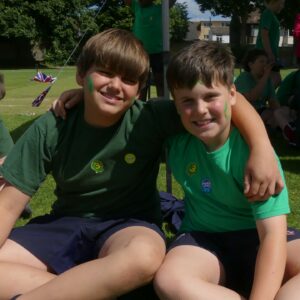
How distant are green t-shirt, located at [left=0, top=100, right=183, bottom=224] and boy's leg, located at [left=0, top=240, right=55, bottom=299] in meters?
0.26

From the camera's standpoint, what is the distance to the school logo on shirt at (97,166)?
6.92 feet

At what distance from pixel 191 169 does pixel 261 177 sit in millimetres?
338

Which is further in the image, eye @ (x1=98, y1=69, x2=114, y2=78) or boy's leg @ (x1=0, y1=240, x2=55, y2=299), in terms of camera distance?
eye @ (x1=98, y1=69, x2=114, y2=78)

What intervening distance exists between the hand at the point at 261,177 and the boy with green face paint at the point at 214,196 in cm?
4

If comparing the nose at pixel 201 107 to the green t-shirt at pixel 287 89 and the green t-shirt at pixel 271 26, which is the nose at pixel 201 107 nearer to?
the green t-shirt at pixel 287 89

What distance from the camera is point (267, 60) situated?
534cm

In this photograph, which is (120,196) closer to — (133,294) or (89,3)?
(133,294)

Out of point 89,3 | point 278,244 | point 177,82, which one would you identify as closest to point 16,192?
point 177,82

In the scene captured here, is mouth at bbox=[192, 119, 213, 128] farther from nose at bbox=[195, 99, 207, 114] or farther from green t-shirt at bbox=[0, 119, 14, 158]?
green t-shirt at bbox=[0, 119, 14, 158]

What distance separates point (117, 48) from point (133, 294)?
3.23 feet

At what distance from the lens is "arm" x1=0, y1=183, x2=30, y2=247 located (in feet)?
6.78

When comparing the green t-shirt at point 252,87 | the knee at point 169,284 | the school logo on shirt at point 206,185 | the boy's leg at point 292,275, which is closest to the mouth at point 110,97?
the school logo on shirt at point 206,185

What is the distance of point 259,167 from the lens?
1.76m

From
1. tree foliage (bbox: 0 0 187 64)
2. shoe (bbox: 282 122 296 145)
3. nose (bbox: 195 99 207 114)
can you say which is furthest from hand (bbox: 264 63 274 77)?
tree foliage (bbox: 0 0 187 64)
